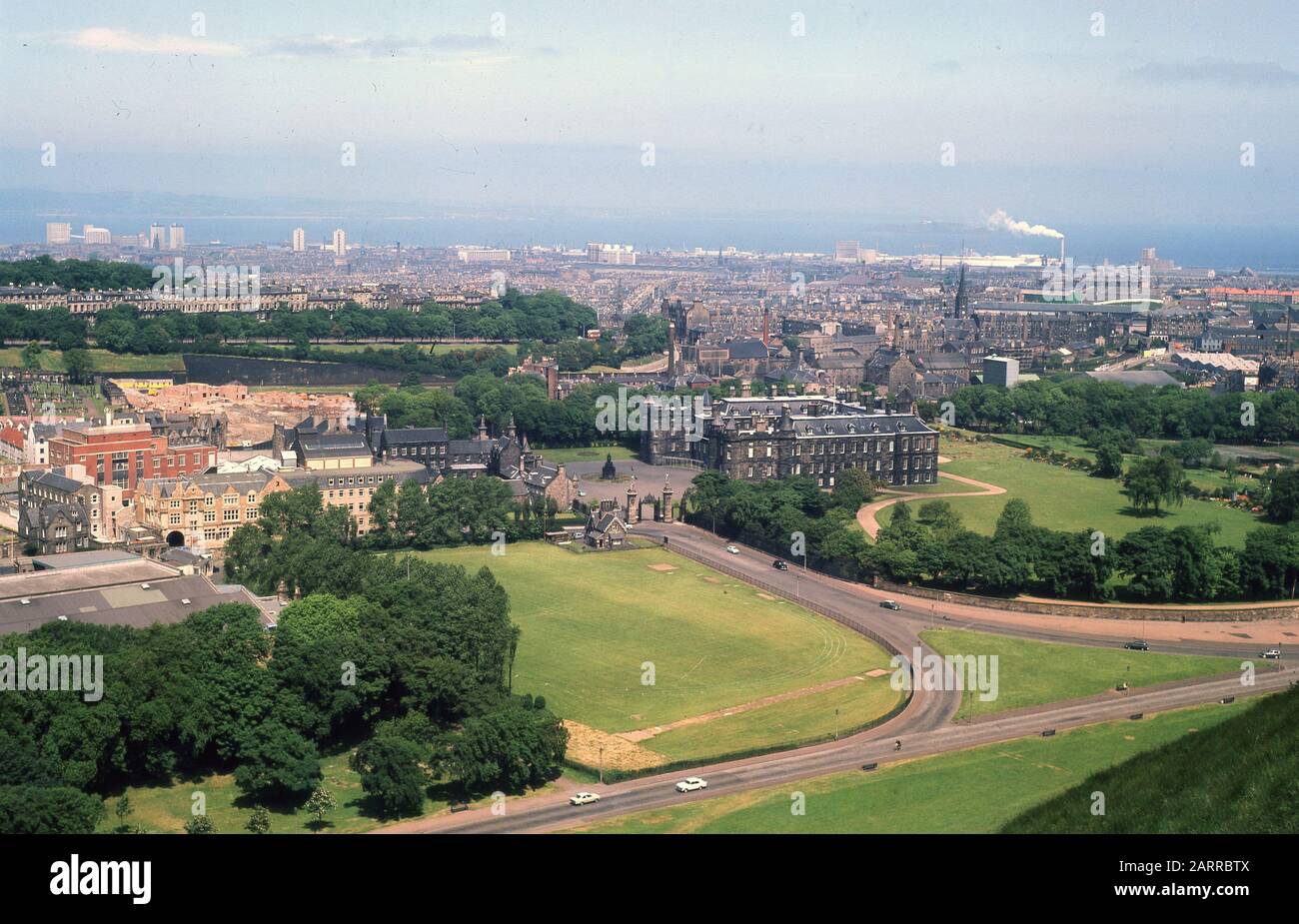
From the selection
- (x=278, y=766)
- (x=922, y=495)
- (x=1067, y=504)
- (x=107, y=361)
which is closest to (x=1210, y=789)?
(x=278, y=766)

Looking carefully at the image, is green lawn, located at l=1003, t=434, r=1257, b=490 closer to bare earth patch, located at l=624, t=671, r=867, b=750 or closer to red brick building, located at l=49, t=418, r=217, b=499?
bare earth patch, located at l=624, t=671, r=867, b=750

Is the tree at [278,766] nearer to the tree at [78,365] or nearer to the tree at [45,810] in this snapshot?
the tree at [45,810]

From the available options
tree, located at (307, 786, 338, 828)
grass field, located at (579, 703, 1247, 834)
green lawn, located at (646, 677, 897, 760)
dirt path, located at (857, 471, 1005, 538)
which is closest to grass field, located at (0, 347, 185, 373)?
dirt path, located at (857, 471, 1005, 538)

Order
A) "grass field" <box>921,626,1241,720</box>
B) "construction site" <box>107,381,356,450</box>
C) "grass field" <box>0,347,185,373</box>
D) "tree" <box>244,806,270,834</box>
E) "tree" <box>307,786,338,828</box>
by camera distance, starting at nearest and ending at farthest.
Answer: "tree" <box>244,806,270,834</box> → "tree" <box>307,786,338,828</box> → "grass field" <box>921,626,1241,720</box> → "construction site" <box>107,381,356,450</box> → "grass field" <box>0,347,185,373</box>

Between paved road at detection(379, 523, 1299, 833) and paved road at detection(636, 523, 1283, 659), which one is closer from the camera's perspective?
paved road at detection(379, 523, 1299, 833)

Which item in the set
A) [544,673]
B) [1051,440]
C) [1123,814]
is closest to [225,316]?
[1051,440]

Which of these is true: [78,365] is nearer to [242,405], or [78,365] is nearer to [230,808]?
[242,405]
